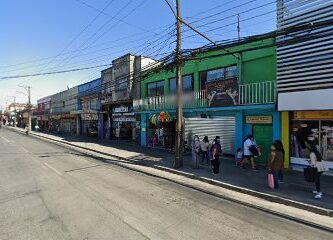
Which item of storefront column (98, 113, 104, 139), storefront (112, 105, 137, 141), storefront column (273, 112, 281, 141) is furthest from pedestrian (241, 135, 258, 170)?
storefront column (98, 113, 104, 139)

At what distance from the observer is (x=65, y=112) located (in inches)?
1980

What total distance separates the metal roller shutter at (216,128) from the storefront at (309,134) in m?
4.13

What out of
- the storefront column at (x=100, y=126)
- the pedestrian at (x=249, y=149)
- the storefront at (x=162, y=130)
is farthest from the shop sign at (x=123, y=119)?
the pedestrian at (x=249, y=149)

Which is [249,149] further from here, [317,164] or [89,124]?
[89,124]

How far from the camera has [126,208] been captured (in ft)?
28.6

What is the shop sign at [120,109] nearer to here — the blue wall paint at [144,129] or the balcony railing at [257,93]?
the blue wall paint at [144,129]

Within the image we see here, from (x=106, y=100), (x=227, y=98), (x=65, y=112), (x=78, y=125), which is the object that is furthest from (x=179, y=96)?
(x=65, y=112)

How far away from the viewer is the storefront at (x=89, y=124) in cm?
3893

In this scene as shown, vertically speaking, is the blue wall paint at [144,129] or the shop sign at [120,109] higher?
the shop sign at [120,109]

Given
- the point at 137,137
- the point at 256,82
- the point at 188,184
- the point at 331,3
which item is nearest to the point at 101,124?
the point at 137,137

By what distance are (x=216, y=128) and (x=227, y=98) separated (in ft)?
8.54

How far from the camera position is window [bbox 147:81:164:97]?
84.0 ft

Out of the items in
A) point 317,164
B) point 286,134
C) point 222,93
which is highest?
point 222,93

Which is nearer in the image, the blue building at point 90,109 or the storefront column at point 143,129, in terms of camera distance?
the storefront column at point 143,129
